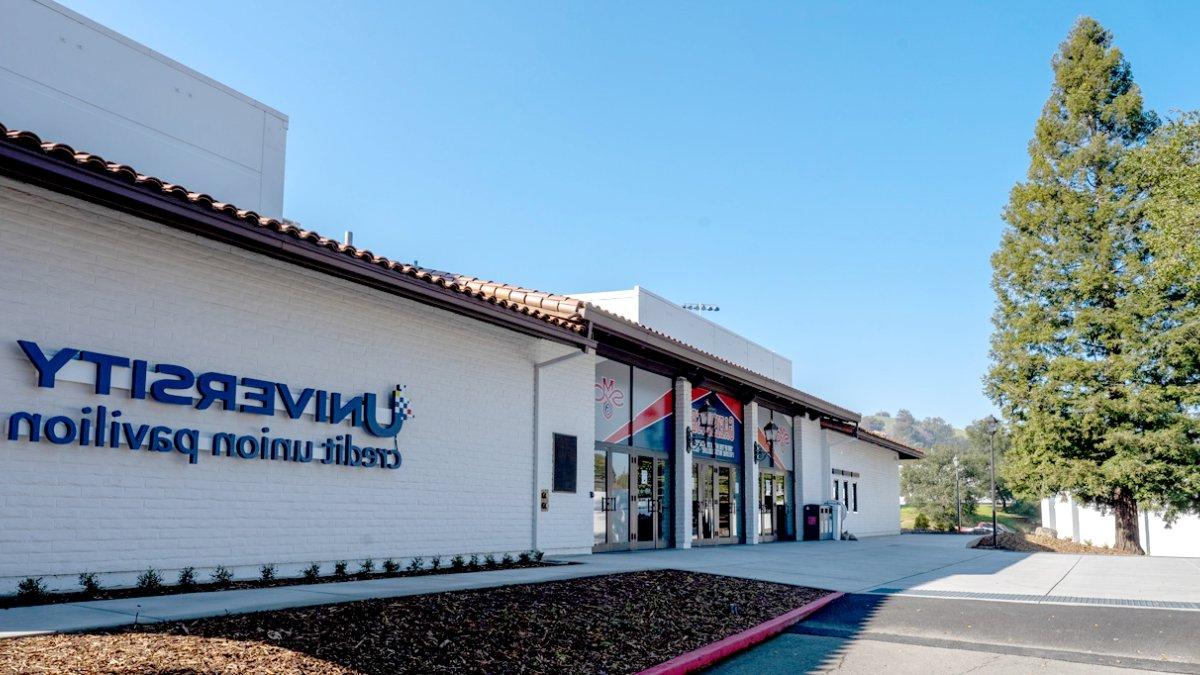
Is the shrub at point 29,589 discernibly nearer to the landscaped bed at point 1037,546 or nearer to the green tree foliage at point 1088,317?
the landscaped bed at point 1037,546

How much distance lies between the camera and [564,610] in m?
9.42

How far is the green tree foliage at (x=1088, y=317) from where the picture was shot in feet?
84.5

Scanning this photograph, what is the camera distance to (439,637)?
299 inches

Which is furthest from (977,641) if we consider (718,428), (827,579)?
(718,428)

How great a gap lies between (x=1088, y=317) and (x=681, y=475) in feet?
47.3

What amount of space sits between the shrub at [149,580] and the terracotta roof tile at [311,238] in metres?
3.71

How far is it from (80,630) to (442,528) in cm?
744

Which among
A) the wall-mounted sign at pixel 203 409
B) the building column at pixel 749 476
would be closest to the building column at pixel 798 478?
the building column at pixel 749 476

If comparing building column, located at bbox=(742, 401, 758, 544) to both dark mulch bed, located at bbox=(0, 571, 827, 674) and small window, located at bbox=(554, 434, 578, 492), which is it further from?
dark mulch bed, located at bbox=(0, 571, 827, 674)

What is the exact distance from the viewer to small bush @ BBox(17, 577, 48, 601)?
26.5 ft

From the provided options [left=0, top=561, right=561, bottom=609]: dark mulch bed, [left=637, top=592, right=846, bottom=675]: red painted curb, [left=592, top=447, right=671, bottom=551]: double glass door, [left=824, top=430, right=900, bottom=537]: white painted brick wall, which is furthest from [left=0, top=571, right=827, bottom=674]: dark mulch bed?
[left=824, top=430, right=900, bottom=537]: white painted brick wall

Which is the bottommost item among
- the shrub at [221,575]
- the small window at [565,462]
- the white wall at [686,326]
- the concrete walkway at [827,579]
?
the concrete walkway at [827,579]

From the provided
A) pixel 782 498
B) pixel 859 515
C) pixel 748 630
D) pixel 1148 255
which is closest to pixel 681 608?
pixel 748 630

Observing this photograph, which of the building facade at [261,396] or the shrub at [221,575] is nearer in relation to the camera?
the building facade at [261,396]
